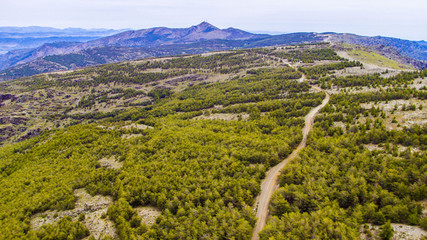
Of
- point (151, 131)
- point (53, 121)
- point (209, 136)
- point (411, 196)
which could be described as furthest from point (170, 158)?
point (53, 121)

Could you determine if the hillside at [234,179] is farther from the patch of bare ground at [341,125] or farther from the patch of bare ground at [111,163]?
the patch of bare ground at [341,125]

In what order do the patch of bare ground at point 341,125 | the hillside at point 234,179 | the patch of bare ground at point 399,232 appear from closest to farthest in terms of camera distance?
the patch of bare ground at point 399,232
the hillside at point 234,179
the patch of bare ground at point 341,125

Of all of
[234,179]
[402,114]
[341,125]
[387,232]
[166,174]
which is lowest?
[166,174]

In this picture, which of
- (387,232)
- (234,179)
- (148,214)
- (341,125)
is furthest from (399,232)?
(148,214)

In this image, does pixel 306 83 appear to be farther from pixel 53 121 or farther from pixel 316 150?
pixel 53 121

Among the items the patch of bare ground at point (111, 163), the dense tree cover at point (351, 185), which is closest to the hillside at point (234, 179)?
the dense tree cover at point (351, 185)

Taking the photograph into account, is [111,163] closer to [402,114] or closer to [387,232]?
[387,232]
